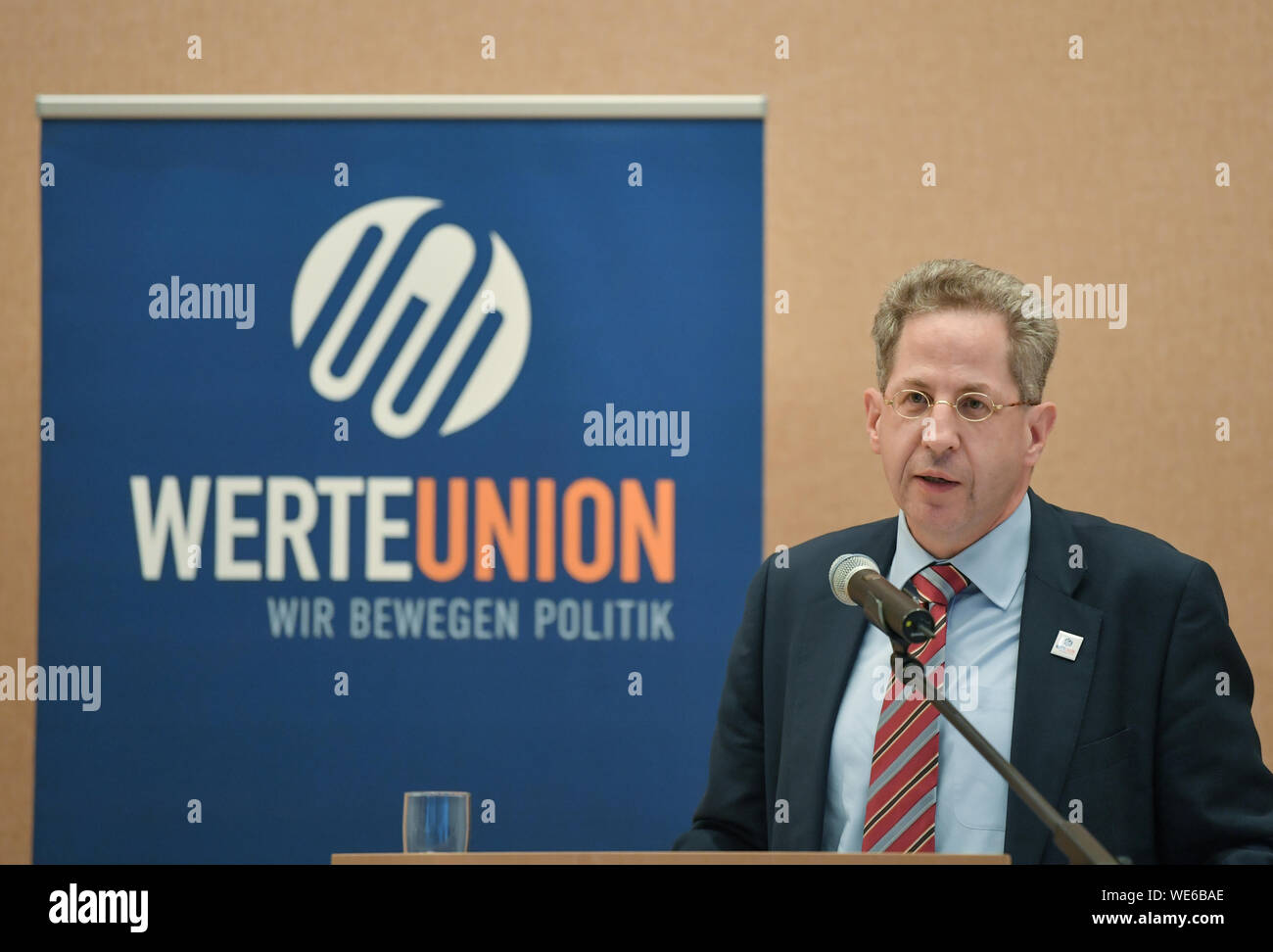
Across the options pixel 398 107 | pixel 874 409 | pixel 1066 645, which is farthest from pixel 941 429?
pixel 398 107

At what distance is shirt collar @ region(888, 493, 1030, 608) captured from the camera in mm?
2082

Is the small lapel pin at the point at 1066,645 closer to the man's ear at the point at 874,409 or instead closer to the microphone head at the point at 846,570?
the man's ear at the point at 874,409

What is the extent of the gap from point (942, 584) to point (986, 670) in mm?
159

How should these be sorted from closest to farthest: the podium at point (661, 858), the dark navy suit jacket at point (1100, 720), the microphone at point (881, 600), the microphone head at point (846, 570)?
the podium at point (661, 858) < the microphone at point (881, 600) < the microphone head at point (846, 570) < the dark navy suit jacket at point (1100, 720)

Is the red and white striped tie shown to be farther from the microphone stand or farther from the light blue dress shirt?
the microphone stand

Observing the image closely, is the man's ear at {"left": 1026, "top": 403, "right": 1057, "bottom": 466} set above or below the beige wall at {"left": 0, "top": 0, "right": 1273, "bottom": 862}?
below

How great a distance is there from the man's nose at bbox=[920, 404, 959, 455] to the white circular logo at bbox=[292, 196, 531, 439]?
1499 mm

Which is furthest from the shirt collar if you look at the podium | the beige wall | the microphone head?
the beige wall

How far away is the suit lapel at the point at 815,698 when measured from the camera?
203 centimetres

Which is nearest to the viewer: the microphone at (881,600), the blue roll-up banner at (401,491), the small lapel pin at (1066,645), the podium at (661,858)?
the podium at (661,858)

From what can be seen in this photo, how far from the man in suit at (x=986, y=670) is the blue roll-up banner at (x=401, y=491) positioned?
107 cm

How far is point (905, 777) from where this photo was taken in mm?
1960

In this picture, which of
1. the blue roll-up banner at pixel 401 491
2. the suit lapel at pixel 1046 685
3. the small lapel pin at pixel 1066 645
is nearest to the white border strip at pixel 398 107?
the blue roll-up banner at pixel 401 491

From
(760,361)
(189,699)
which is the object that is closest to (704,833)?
(760,361)
